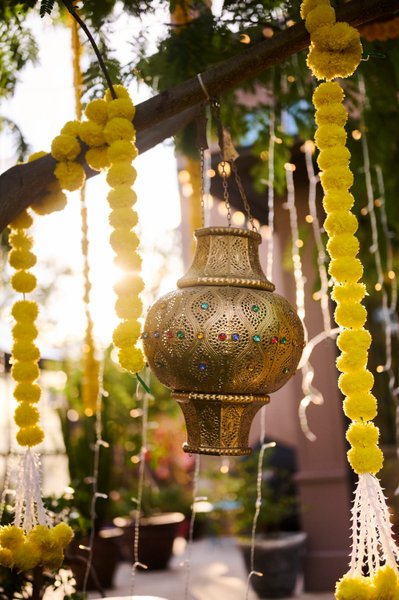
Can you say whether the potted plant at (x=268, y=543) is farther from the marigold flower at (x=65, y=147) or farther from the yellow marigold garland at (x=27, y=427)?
the marigold flower at (x=65, y=147)

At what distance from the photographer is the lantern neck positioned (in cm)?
168

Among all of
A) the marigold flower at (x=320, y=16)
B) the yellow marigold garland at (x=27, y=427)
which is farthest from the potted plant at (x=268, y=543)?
the marigold flower at (x=320, y=16)

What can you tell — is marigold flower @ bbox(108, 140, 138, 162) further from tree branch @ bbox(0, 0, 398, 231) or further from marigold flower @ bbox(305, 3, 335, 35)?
marigold flower @ bbox(305, 3, 335, 35)

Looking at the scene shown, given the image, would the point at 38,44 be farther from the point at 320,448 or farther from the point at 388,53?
the point at 320,448

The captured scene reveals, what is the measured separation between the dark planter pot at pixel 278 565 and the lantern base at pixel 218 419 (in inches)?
163

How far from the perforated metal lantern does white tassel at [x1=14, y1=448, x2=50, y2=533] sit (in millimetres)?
493

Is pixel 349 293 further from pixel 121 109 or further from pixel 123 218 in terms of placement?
pixel 121 109

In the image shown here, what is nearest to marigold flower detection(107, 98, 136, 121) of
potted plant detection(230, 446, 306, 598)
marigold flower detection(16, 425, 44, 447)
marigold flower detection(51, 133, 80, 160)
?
marigold flower detection(51, 133, 80, 160)

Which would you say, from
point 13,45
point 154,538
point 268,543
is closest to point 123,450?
point 154,538

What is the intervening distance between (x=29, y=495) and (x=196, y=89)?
48.6 inches

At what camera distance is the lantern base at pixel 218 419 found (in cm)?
164

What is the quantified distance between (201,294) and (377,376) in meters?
4.38

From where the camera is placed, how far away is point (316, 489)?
18.8 feet

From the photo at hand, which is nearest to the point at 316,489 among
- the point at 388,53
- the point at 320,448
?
the point at 320,448
